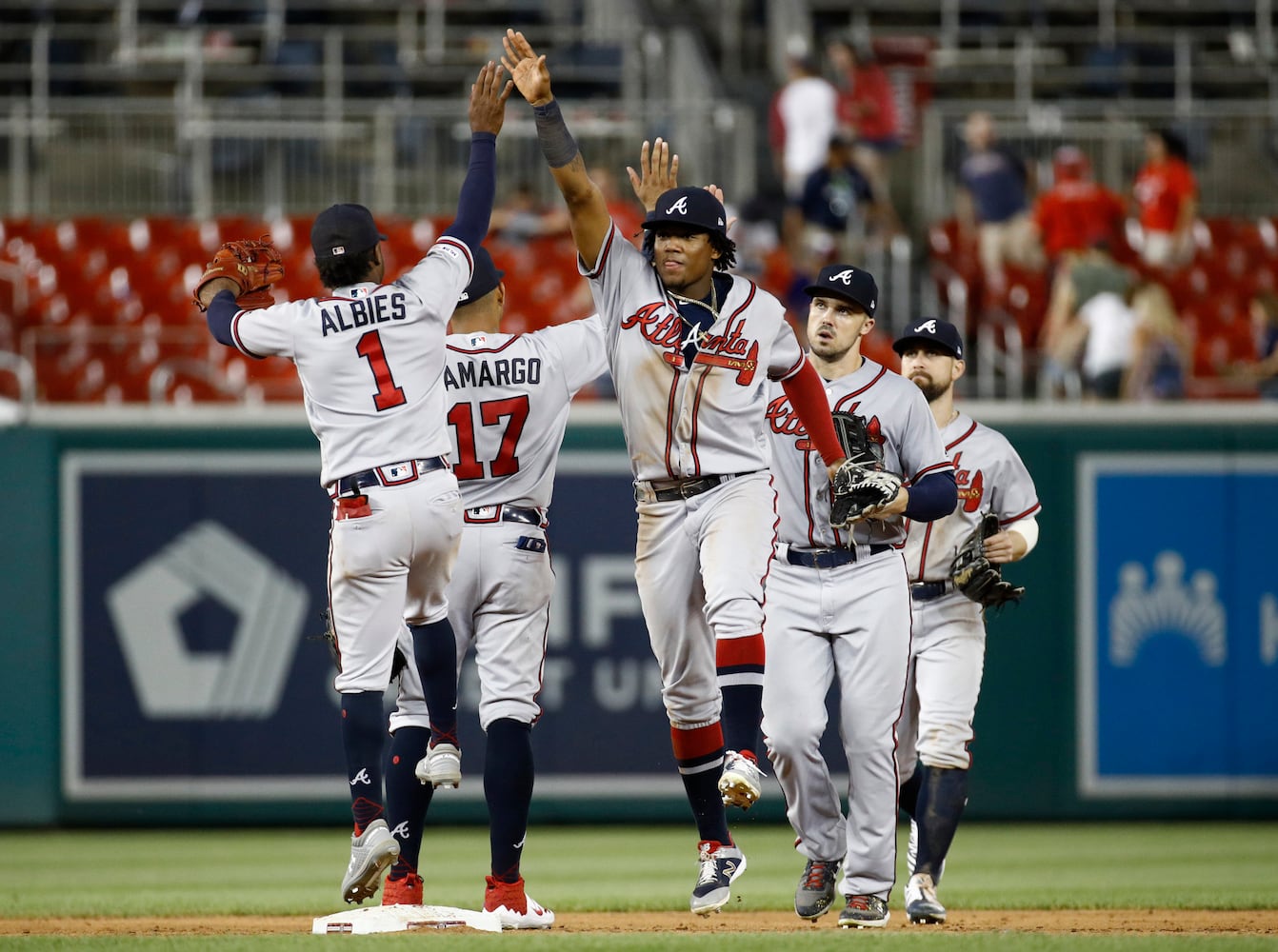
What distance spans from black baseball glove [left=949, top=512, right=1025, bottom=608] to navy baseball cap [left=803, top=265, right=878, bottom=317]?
0.90 meters

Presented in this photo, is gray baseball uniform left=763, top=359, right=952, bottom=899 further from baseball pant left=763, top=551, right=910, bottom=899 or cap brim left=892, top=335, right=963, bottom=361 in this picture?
cap brim left=892, top=335, right=963, bottom=361

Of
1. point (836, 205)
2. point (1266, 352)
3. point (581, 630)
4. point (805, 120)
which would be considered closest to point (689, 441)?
point (581, 630)

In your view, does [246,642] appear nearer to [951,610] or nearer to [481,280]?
[481,280]

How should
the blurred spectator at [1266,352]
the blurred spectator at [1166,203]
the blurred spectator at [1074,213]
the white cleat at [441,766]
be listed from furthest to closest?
the blurred spectator at [1166,203] → the blurred spectator at [1074,213] → the blurred spectator at [1266,352] → the white cleat at [441,766]

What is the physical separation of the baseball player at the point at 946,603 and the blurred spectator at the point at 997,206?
6745mm

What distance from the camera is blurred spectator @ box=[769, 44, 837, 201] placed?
13312mm

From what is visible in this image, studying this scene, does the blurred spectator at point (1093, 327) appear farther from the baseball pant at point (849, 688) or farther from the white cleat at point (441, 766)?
the white cleat at point (441, 766)

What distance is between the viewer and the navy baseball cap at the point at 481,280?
5750mm

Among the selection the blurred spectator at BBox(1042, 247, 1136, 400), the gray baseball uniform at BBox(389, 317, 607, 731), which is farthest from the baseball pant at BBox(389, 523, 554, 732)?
the blurred spectator at BBox(1042, 247, 1136, 400)

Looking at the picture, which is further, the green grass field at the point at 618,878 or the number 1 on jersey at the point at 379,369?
the number 1 on jersey at the point at 379,369

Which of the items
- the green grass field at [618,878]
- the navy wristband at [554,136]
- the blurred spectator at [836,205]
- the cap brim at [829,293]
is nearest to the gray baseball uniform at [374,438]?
the navy wristband at [554,136]

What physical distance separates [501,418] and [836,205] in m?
7.43

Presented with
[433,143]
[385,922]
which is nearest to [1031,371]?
[433,143]

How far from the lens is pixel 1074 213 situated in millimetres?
12555
